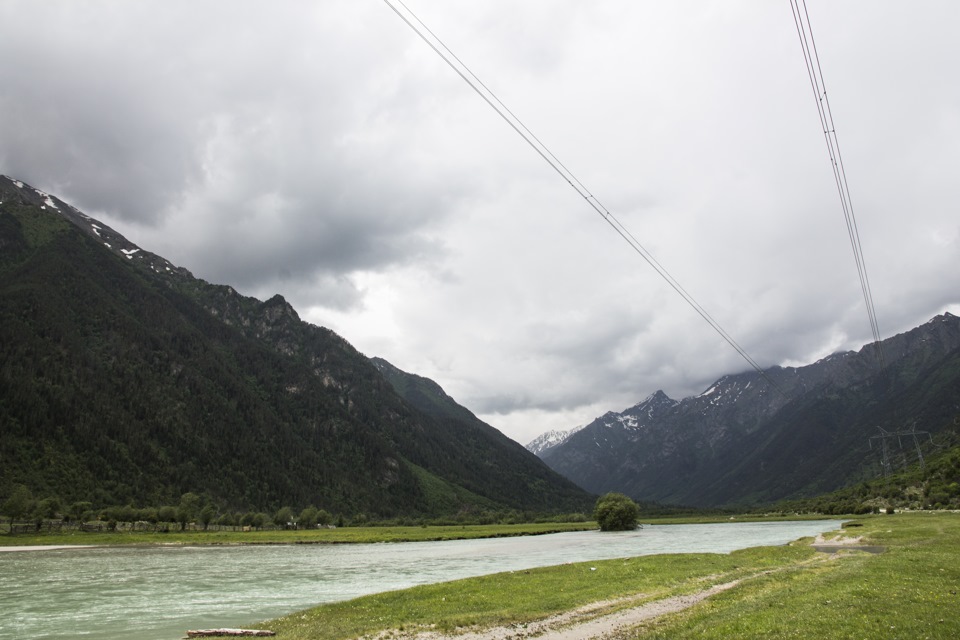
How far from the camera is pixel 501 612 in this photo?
27.6m

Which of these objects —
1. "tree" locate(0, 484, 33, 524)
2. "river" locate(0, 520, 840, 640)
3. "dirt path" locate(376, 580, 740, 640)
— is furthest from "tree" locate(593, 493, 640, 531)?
"tree" locate(0, 484, 33, 524)

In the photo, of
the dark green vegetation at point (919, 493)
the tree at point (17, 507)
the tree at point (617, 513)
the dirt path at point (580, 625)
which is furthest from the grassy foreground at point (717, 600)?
the tree at point (17, 507)

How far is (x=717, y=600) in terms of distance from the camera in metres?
26.5

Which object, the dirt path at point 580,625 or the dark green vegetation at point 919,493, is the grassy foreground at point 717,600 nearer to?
the dirt path at point 580,625

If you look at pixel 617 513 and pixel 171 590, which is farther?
pixel 617 513

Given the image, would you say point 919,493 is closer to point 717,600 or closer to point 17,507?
point 717,600

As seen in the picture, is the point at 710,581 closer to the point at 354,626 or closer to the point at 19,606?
the point at 354,626

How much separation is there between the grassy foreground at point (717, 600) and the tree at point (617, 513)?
11554 cm

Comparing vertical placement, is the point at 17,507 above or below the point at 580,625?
above

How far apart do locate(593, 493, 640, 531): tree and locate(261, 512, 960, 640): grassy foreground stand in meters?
116

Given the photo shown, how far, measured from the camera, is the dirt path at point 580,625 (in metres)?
22.0

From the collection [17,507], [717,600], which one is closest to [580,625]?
[717,600]

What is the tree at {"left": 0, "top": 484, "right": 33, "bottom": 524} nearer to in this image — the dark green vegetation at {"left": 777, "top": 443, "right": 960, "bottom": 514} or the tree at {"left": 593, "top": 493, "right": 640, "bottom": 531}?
the tree at {"left": 593, "top": 493, "right": 640, "bottom": 531}

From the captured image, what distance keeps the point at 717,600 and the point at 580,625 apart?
Result: 790 centimetres
